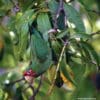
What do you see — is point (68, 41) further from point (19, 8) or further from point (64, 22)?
point (19, 8)

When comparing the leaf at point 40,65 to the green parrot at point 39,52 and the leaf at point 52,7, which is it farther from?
the leaf at point 52,7

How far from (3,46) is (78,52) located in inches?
28.8

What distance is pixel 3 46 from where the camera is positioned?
1.80 m

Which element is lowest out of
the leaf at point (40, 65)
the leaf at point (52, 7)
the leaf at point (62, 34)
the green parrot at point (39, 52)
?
the leaf at point (40, 65)

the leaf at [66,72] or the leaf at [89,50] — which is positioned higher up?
the leaf at [89,50]

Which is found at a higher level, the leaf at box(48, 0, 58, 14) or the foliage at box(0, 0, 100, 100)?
the leaf at box(48, 0, 58, 14)

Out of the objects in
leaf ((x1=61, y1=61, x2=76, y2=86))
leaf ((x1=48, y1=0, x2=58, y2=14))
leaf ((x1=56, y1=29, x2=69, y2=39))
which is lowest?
leaf ((x1=61, y1=61, x2=76, y2=86))

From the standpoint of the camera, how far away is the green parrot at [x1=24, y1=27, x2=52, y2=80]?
40.9 inches

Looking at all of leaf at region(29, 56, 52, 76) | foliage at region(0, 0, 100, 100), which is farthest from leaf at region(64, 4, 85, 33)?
leaf at region(29, 56, 52, 76)

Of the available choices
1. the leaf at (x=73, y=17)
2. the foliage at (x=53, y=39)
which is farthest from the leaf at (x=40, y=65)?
the leaf at (x=73, y=17)

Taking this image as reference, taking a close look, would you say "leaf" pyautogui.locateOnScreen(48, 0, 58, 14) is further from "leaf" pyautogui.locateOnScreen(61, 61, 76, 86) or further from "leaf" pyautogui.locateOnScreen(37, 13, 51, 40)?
"leaf" pyautogui.locateOnScreen(61, 61, 76, 86)

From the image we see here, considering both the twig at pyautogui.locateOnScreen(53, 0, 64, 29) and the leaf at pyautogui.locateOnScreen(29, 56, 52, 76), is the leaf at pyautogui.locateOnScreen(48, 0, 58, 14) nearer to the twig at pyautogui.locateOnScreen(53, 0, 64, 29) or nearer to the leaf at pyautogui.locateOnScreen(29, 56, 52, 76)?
the twig at pyautogui.locateOnScreen(53, 0, 64, 29)

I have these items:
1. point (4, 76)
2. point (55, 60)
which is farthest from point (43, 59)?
point (4, 76)

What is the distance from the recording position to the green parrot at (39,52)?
1038 millimetres
